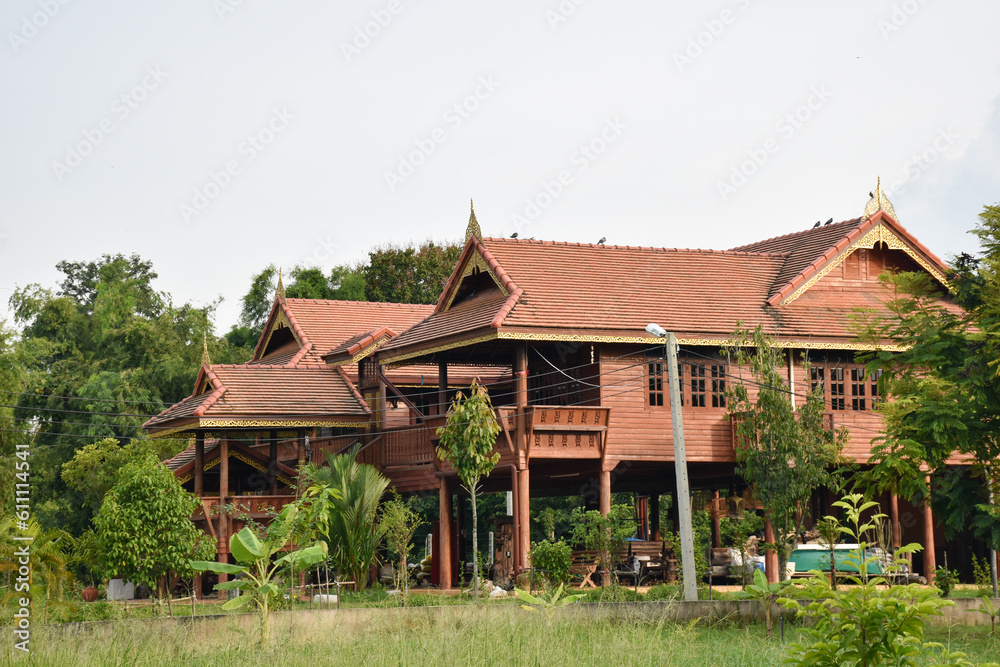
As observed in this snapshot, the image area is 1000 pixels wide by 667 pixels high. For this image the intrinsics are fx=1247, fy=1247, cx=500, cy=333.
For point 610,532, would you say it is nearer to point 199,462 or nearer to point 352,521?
point 352,521

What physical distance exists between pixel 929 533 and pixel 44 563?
20170 mm

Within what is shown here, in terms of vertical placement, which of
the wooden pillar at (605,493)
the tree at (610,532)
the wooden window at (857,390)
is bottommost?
the tree at (610,532)

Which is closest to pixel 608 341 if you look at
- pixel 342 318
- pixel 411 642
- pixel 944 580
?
pixel 944 580

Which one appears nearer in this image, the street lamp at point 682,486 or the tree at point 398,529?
the street lamp at point 682,486

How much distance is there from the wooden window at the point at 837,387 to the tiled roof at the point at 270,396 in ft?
36.3

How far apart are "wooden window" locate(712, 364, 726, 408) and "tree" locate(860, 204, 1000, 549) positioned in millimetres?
7148

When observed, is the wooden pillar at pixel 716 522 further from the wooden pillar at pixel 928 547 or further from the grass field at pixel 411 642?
the grass field at pixel 411 642

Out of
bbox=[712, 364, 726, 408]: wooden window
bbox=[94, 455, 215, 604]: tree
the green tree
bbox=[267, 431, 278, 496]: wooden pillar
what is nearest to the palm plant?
bbox=[94, 455, 215, 604]: tree

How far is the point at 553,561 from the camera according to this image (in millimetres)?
23609

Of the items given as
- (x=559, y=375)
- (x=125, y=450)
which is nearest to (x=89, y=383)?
(x=125, y=450)

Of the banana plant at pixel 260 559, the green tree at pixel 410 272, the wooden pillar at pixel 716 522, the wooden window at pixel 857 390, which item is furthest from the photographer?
the green tree at pixel 410 272

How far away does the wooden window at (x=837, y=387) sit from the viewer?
28.8 meters

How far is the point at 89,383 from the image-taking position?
42.4 meters

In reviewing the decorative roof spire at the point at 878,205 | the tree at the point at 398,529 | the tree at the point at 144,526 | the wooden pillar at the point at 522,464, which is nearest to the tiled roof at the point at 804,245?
the decorative roof spire at the point at 878,205
